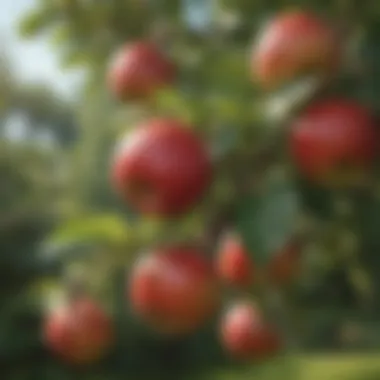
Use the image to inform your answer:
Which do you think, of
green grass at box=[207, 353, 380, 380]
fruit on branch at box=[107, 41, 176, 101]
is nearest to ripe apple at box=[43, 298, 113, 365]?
fruit on branch at box=[107, 41, 176, 101]

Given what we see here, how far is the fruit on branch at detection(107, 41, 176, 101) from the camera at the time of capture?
1.68 feet

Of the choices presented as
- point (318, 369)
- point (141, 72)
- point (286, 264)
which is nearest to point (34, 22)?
point (141, 72)

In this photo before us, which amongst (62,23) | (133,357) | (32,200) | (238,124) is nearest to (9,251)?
(32,200)

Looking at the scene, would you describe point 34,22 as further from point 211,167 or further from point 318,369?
point 318,369

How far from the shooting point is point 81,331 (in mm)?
559

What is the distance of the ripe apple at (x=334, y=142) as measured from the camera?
16.0 inches

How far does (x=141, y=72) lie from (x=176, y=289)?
0.12 metres

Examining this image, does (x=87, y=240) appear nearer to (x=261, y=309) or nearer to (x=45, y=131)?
(x=261, y=309)

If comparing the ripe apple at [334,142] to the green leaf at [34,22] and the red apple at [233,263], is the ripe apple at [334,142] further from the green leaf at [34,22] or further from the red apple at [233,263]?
the green leaf at [34,22]

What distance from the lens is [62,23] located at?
2.04 feet

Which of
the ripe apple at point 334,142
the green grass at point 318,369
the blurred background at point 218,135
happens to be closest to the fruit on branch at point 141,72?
the blurred background at point 218,135

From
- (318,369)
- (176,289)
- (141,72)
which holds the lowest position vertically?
(176,289)

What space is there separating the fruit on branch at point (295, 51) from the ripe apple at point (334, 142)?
0.07 ft

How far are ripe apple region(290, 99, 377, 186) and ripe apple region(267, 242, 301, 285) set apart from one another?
60 mm
